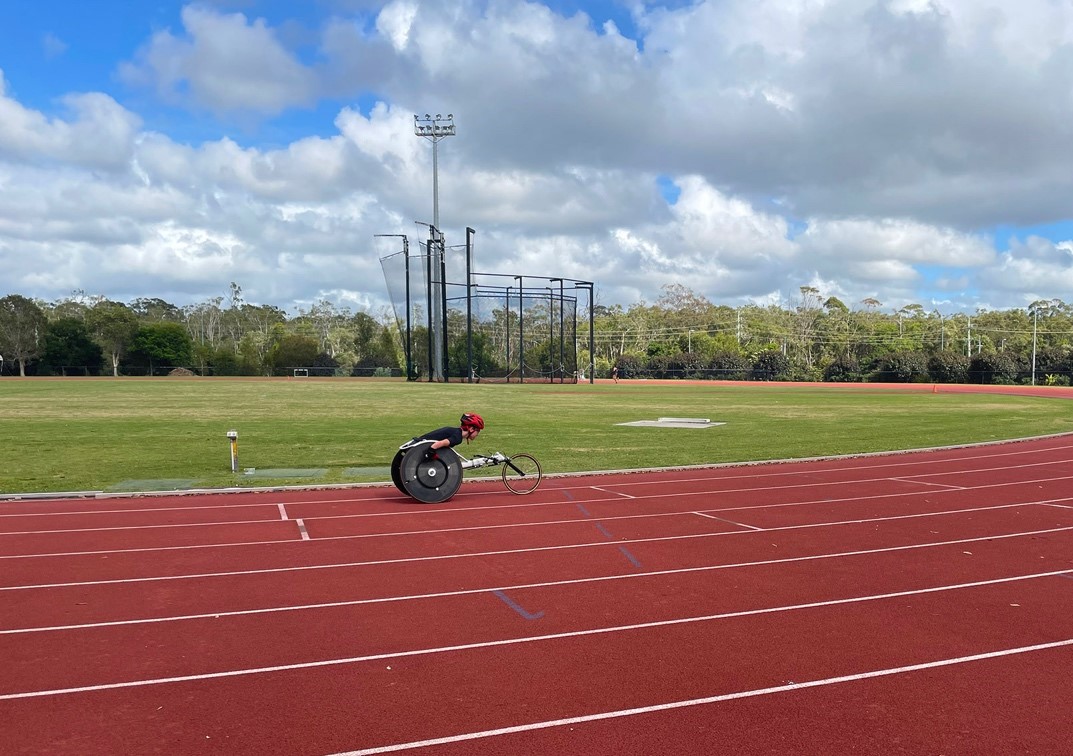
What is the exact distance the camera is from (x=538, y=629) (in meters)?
6.36

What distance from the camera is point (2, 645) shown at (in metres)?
6.02

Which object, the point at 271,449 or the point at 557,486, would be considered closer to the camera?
the point at 557,486

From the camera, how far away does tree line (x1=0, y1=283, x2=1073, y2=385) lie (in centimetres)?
7194

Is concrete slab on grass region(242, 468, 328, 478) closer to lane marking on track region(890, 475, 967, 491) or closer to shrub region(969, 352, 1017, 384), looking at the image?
lane marking on track region(890, 475, 967, 491)

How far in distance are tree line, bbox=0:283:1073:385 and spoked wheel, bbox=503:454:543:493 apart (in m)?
47.8

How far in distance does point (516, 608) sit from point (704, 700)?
219 centimetres

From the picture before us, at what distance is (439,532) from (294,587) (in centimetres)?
259

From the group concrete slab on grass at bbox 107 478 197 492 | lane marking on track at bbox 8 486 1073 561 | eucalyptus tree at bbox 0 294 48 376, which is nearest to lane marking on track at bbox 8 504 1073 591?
lane marking on track at bbox 8 486 1073 561

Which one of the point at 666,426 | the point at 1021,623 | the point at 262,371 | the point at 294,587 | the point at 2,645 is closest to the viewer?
the point at 2,645

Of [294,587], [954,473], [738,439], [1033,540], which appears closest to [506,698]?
[294,587]

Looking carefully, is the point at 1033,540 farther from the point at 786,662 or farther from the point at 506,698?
the point at 506,698

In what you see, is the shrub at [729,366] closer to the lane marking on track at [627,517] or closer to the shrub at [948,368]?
the shrub at [948,368]

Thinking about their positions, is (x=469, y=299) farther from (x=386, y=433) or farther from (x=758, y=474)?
(x=758, y=474)

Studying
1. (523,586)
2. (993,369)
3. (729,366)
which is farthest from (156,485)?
(729,366)
